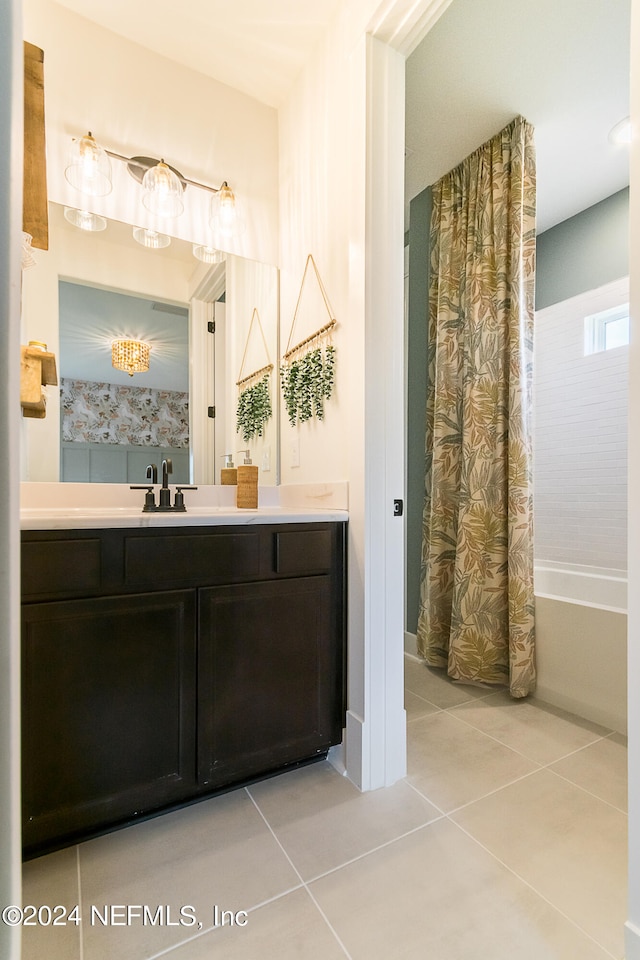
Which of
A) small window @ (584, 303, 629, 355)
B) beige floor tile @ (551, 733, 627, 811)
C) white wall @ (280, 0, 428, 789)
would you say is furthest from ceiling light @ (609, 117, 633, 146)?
beige floor tile @ (551, 733, 627, 811)

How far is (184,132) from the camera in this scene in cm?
191

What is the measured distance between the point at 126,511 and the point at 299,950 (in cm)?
133

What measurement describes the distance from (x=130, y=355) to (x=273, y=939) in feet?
6.06

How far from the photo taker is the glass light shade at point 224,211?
6.44 ft

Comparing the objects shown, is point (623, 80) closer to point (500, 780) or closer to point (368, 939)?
point (500, 780)

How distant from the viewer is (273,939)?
0.99 meters

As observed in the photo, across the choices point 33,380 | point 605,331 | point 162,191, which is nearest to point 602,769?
point 33,380

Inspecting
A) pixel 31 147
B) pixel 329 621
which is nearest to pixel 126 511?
pixel 329 621

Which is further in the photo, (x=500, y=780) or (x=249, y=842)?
(x=500, y=780)

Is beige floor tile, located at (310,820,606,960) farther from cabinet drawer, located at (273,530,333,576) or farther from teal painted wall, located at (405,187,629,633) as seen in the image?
teal painted wall, located at (405,187,629,633)

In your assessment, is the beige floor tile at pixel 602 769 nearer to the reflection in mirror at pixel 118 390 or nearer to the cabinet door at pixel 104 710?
the cabinet door at pixel 104 710

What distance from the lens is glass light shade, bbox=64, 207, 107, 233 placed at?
171cm

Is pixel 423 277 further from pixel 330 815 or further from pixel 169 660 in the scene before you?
pixel 330 815

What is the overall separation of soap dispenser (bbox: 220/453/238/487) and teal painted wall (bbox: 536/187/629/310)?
96.5 inches
